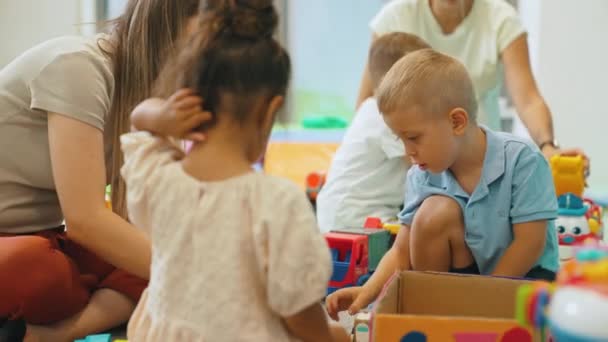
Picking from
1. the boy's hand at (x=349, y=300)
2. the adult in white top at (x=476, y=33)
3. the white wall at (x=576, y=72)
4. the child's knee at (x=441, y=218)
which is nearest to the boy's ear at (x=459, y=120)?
the child's knee at (x=441, y=218)

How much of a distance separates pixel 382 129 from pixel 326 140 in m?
1.16

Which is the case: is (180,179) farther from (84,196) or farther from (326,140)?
(326,140)

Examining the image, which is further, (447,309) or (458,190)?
(458,190)

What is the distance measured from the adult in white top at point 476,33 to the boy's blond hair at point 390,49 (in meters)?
0.22

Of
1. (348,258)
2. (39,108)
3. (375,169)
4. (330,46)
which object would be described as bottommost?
(348,258)

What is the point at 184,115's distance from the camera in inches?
35.6

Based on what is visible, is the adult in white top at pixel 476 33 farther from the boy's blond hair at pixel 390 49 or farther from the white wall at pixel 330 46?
the white wall at pixel 330 46

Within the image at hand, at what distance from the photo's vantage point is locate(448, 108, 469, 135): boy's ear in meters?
1.25

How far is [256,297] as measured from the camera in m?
0.91

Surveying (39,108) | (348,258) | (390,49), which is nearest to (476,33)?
(390,49)

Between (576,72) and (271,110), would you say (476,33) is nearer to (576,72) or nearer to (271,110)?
(576,72)

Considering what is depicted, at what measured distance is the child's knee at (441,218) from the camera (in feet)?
4.38

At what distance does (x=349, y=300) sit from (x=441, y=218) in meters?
0.21

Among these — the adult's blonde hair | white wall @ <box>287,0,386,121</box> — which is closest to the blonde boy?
the adult's blonde hair
